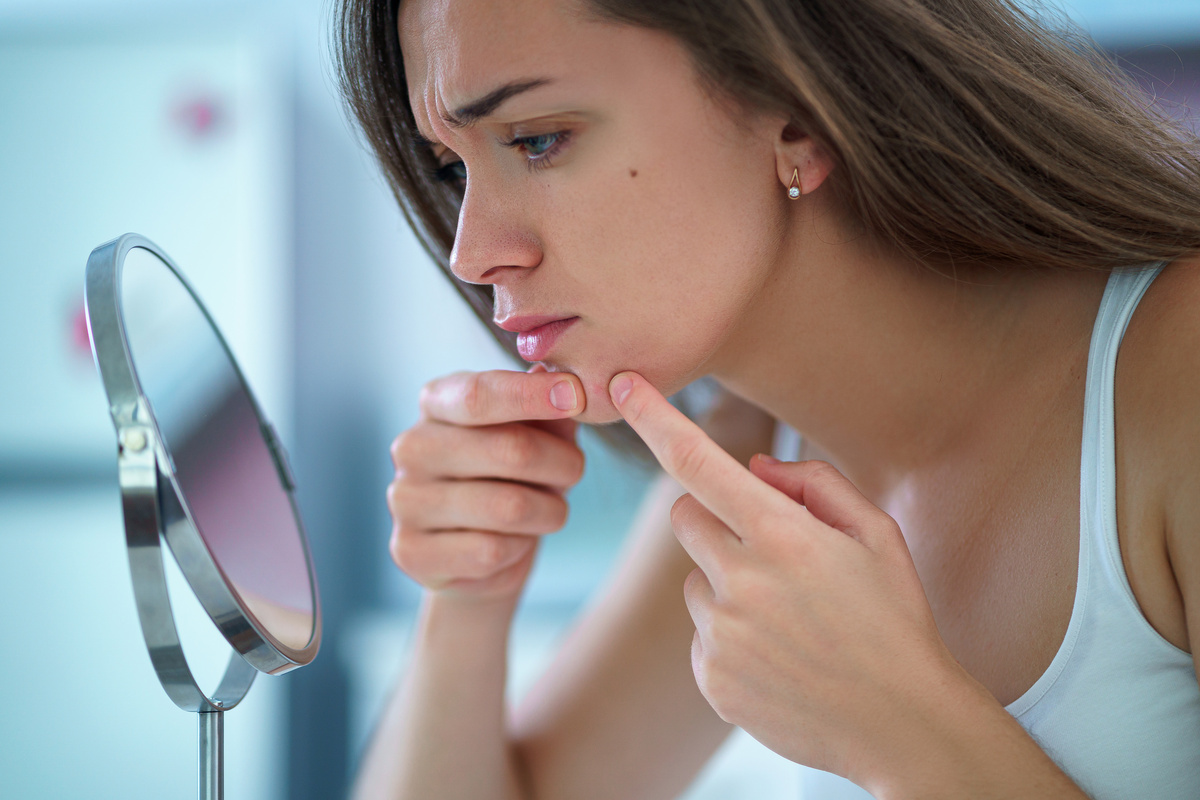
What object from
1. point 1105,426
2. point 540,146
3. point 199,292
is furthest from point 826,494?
point 199,292

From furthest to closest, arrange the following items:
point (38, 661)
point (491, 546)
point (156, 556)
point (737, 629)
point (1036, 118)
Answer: point (38, 661)
point (491, 546)
point (1036, 118)
point (737, 629)
point (156, 556)

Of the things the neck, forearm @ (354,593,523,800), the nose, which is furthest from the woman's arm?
the nose

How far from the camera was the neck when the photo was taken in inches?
29.8

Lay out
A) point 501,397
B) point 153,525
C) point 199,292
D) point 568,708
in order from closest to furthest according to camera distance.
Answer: point 153,525 < point 501,397 < point 568,708 < point 199,292

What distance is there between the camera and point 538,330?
0.73m

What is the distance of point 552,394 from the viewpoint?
0.75 metres

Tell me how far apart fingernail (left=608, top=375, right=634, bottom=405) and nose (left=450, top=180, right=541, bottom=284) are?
0.11m

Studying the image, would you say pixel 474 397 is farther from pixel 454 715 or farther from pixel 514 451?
pixel 454 715

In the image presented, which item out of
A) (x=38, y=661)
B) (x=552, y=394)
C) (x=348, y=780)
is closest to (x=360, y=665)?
(x=348, y=780)

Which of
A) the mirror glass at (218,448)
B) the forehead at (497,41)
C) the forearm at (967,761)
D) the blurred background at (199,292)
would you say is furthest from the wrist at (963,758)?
the blurred background at (199,292)

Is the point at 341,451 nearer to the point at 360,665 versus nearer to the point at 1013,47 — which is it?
the point at 360,665

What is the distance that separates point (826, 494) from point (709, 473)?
0.09 metres

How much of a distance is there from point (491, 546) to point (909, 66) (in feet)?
1.79

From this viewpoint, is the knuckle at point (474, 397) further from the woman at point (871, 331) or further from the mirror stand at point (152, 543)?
the mirror stand at point (152, 543)
